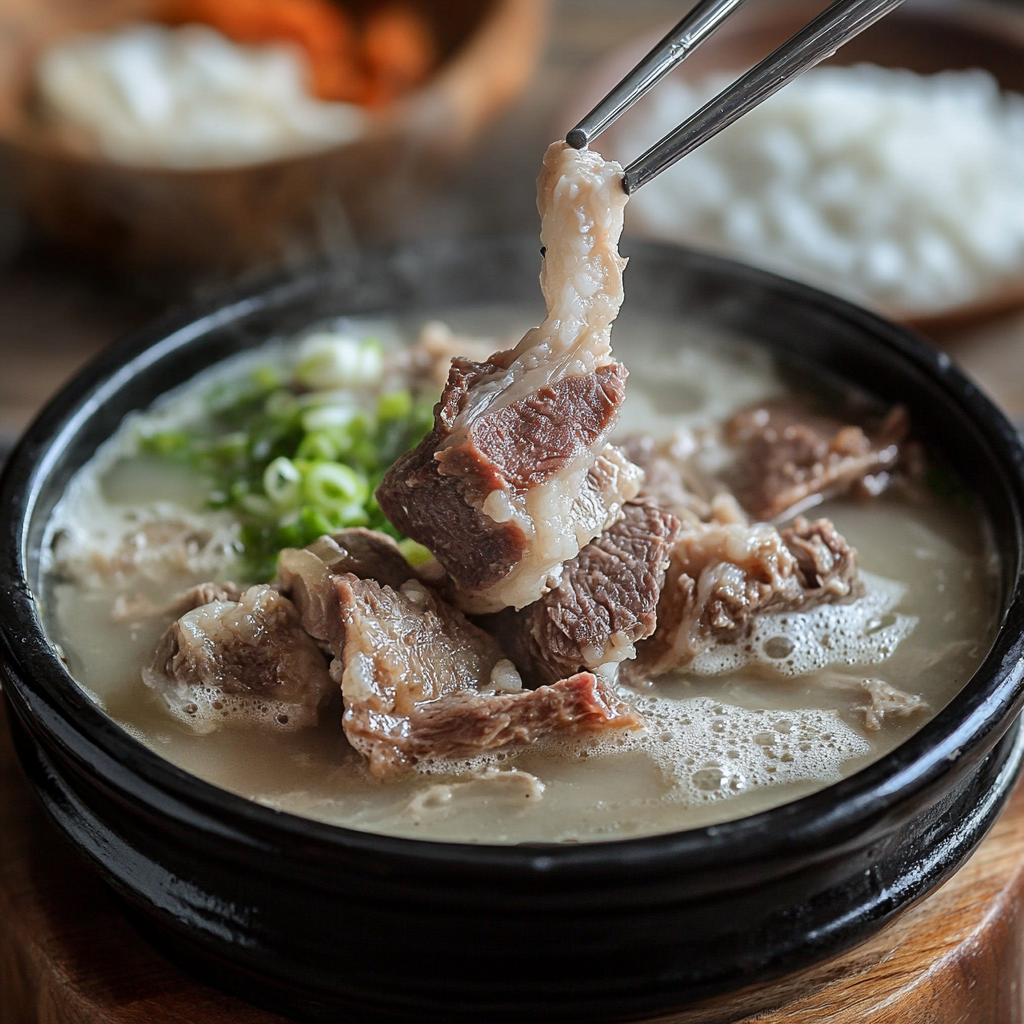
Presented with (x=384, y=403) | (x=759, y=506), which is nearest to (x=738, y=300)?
(x=759, y=506)

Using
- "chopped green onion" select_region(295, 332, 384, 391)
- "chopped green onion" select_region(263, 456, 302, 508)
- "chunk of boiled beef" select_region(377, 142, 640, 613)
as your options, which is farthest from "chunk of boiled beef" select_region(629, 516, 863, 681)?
"chopped green onion" select_region(295, 332, 384, 391)

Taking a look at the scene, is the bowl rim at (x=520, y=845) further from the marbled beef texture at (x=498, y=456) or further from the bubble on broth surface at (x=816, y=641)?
the marbled beef texture at (x=498, y=456)

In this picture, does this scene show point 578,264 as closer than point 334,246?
Yes

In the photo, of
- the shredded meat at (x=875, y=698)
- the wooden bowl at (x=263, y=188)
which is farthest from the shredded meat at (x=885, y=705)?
the wooden bowl at (x=263, y=188)

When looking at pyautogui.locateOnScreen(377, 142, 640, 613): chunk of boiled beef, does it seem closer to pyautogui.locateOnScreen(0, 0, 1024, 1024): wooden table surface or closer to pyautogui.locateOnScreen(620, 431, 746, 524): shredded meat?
pyautogui.locateOnScreen(620, 431, 746, 524): shredded meat

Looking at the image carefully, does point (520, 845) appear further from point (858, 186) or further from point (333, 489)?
point (858, 186)

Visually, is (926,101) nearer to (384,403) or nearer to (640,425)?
(640,425)

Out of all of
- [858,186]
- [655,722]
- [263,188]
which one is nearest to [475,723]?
[655,722]
